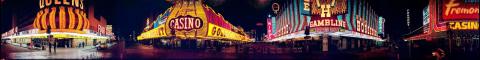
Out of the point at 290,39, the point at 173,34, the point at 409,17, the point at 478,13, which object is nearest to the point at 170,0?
the point at 173,34

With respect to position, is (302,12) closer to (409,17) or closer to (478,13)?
(409,17)

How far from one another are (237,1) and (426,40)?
9.03 ft

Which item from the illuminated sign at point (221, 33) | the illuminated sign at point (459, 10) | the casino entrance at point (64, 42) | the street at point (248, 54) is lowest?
the street at point (248, 54)

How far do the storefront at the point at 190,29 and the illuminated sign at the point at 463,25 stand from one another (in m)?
2.96

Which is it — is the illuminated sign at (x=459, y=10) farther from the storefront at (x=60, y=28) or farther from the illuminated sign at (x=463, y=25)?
the storefront at (x=60, y=28)

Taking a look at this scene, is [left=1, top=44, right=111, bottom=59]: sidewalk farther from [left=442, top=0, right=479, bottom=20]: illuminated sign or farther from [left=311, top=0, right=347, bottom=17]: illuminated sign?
[left=442, top=0, right=479, bottom=20]: illuminated sign

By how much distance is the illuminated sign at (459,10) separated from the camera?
7629 millimetres

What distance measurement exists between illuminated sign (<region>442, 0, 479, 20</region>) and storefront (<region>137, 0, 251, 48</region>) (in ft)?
9.54

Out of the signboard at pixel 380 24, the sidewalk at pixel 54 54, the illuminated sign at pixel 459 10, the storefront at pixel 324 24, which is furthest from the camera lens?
the sidewalk at pixel 54 54

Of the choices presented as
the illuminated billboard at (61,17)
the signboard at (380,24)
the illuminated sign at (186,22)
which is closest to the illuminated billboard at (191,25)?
the illuminated sign at (186,22)

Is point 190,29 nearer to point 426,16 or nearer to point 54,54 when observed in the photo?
point 54,54

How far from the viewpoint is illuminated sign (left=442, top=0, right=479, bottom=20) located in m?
7.63

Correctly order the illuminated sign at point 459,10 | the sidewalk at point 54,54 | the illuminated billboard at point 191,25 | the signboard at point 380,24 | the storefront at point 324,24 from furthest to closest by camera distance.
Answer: the illuminated billboard at point 191,25
the sidewalk at point 54,54
the storefront at point 324,24
the signboard at point 380,24
the illuminated sign at point 459,10

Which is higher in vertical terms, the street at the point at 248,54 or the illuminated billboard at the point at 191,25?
the illuminated billboard at the point at 191,25
